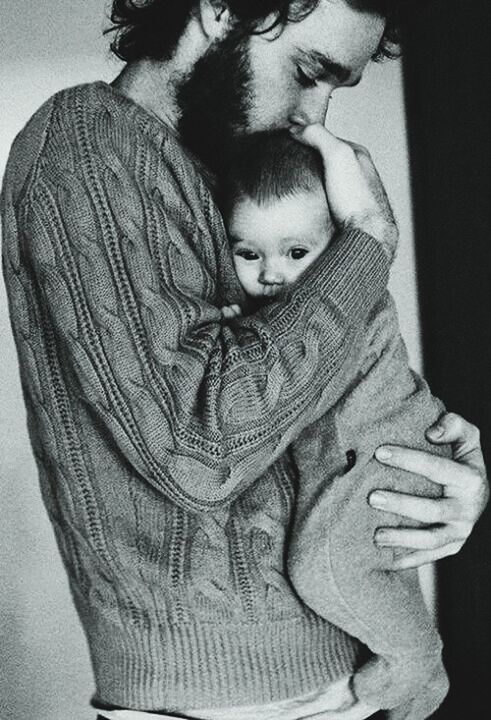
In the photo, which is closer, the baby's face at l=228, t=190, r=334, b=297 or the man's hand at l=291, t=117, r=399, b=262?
the man's hand at l=291, t=117, r=399, b=262

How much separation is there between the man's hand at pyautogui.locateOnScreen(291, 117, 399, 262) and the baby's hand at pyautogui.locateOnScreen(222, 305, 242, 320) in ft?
0.53

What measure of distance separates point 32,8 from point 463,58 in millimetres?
1078

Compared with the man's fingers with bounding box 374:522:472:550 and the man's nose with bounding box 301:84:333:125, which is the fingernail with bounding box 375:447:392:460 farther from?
the man's nose with bounding box 301:84:333:125

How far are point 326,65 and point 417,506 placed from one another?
58 centimetres

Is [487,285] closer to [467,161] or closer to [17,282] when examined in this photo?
[467,161]

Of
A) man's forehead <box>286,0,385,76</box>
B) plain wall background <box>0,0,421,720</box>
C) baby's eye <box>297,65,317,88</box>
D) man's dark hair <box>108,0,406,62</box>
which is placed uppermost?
man's dark hair <box>108,0,406,62</box>

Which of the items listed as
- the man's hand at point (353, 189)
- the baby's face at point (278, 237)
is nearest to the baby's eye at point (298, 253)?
the baby's face at point (278, 237)

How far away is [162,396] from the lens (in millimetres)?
995

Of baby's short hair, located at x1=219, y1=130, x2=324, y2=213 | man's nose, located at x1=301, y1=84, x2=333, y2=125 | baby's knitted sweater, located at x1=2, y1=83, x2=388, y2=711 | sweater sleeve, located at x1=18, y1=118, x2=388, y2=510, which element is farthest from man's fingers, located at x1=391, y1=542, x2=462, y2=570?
man's nose, located at x1=301, y1=84, x2=333, y2=125

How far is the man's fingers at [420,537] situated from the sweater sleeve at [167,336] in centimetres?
24

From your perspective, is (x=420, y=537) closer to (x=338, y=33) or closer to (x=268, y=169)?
(x=268, y=169)

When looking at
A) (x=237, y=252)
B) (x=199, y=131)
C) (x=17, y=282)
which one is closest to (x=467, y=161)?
(x=237, y=252)

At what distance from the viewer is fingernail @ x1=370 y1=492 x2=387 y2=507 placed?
1.23 meters

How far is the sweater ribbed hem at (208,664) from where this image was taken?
45.5 inches
